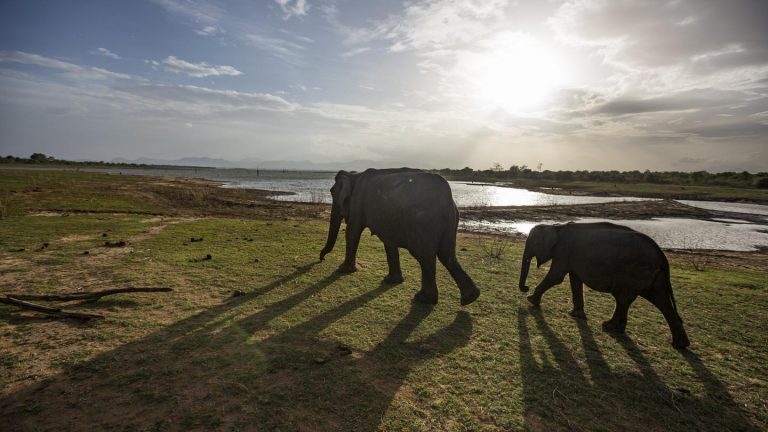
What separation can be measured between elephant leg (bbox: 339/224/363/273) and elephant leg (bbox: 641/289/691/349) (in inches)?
255

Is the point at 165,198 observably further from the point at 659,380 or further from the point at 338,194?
the point at 659,380

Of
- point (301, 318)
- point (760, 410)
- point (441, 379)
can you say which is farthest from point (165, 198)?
point (760, 410)

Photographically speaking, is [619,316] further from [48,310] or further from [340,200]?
[48,310]

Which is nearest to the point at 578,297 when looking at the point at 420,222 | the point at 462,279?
the point at 462,279

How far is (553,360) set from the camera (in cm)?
538

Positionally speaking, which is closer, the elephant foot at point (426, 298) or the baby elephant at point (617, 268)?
the baby elephant at point (617, 268)

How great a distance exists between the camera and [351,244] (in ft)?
31.8

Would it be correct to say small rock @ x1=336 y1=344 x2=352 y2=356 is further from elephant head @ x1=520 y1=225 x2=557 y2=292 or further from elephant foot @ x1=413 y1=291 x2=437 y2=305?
elephant head @ x1=520 y1=225 x2=557 y2=292

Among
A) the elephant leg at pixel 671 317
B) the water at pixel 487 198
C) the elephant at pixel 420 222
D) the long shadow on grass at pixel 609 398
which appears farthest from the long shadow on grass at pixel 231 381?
the water at pixel 487 198

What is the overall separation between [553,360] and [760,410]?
2345mm

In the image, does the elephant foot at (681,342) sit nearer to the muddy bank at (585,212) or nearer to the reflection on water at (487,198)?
the muddy bank at (585,212)

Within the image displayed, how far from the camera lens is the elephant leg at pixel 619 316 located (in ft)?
20.6

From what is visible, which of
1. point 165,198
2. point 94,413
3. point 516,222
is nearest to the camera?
point 94,413

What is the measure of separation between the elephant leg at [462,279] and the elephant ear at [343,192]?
3.61m
